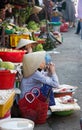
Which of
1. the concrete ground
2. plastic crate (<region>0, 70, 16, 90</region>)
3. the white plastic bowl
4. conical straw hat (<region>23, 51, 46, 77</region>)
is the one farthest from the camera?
the concrete ground

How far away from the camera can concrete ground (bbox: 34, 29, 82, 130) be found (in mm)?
5625

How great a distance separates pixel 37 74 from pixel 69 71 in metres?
3.97

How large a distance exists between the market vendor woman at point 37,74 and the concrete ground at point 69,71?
43 cm

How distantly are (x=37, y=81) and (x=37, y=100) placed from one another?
343 millimetres

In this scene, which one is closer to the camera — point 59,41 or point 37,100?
point 37,100

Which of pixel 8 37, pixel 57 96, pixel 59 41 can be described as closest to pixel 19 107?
pixel 57 96

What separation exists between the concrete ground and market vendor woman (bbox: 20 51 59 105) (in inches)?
16.9

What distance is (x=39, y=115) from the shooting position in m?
5.52

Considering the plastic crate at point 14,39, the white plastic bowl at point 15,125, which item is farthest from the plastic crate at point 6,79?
the plastic crate at point 14,39

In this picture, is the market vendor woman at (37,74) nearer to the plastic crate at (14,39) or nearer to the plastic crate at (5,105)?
the plastic crate at (5,105)

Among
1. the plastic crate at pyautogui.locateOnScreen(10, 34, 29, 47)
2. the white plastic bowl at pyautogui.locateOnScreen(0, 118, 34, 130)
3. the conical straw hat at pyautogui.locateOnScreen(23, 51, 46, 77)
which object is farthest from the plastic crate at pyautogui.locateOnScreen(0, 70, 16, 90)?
the plastic crate at pyautogui.locateOnScreen(10, 34, 29, 47)

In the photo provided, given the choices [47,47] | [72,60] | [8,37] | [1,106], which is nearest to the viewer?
[1,106]

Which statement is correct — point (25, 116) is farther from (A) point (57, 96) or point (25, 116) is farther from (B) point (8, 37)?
(B) point (8, 37)

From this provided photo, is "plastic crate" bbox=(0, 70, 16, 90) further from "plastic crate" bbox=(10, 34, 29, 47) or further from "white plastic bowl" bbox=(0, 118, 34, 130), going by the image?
"plastic crate" bbox=(10, 34, 29, 47)
